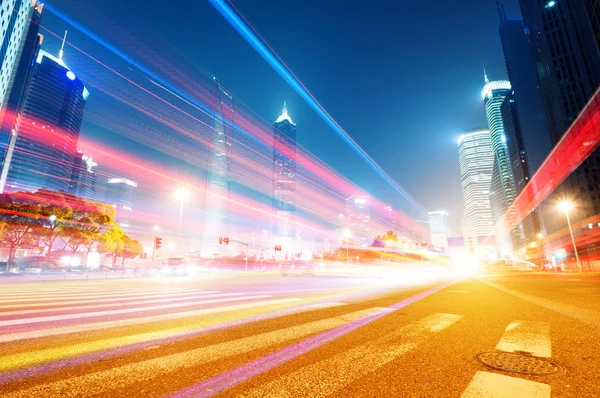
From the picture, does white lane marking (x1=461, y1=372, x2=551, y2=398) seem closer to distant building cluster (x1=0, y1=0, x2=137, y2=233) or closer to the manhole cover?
the manhole cover

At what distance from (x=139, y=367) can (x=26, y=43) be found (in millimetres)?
157929

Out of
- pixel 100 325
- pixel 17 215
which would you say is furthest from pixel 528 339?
pixel 17 215

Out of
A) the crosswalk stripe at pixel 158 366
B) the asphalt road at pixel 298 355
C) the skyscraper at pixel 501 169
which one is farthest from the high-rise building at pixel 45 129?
the skyscraper at pixel 501 169

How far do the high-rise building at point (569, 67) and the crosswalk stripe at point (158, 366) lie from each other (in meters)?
94.9

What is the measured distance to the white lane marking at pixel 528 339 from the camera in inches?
153

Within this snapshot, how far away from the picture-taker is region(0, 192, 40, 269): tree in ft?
111

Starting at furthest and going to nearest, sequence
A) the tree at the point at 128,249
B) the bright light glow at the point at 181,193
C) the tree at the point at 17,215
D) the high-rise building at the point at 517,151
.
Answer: the high-rise building at the point at 517,151, the tree at the point at 128,249, the bright light glow at the point at 181,193, the tree at the point at 17,215

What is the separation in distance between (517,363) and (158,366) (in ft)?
14.3

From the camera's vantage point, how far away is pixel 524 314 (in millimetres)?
6879

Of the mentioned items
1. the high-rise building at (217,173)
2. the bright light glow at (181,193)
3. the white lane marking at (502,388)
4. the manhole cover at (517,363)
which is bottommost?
the manhole cover at (517,363)

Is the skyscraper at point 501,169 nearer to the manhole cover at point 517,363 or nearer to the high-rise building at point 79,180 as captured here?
the manhole cover at point 517,363

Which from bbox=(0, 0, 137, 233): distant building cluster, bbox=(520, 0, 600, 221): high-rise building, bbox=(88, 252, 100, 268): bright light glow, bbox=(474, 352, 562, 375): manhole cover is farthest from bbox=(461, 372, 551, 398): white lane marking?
bbox=(0, 0, 137, 233): distant building cluster

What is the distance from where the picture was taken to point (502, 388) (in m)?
2.60

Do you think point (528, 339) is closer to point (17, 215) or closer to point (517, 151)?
point (17, 215)
